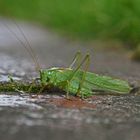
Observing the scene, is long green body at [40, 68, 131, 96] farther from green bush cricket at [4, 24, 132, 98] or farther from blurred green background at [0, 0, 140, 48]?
blurred green background at [0, 0, 140, 48]

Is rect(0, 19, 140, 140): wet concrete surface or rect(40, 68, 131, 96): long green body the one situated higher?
rect(40, 68, 131, 96): long green body

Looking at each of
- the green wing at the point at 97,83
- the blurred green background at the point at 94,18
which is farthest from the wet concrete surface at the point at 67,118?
the blurred green background at the point at 94,18

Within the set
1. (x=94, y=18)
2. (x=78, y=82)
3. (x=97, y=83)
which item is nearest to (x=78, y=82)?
(x=78, y=82)

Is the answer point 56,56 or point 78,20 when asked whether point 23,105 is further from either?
point 78,20

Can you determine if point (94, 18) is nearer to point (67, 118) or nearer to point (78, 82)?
point (78, 82)

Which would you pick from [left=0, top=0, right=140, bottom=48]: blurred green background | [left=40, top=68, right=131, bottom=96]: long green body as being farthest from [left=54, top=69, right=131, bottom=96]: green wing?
[left=0, top=0, right=140, bottom=48]: blurred green background

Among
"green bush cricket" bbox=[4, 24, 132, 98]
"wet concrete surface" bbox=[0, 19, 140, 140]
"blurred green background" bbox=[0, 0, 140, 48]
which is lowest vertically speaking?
"wet concrete surface" bbox=[0, 19, 140, 140]
